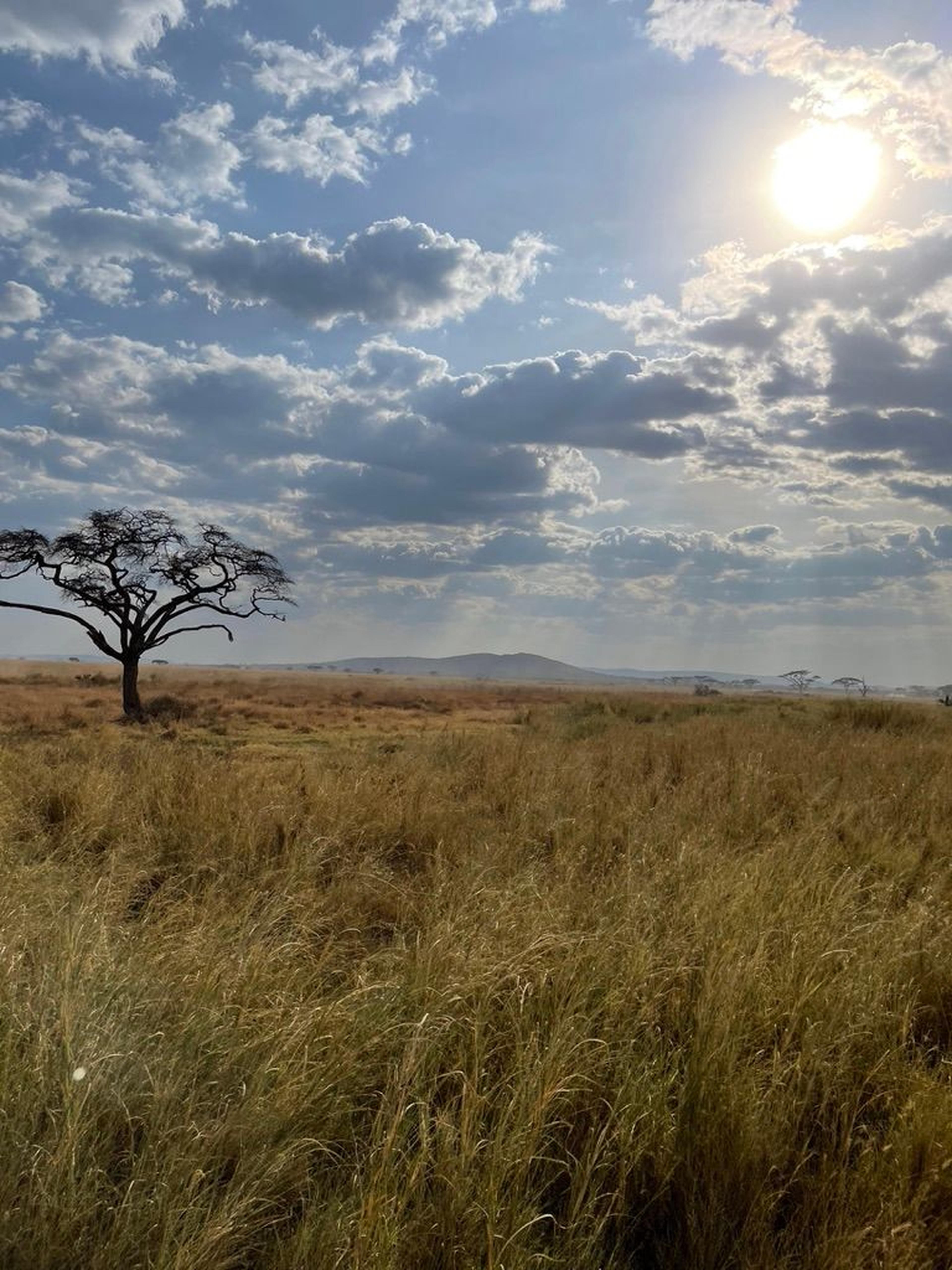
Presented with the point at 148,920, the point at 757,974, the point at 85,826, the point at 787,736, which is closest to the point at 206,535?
the point at 787,736

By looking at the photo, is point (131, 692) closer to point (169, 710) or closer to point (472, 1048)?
point (169, 710)

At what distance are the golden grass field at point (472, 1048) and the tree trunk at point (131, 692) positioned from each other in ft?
71.5

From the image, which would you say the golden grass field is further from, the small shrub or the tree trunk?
the tree trunk

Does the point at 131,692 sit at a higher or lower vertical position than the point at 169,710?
higher

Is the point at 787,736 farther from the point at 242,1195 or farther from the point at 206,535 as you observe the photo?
the point at 206,535

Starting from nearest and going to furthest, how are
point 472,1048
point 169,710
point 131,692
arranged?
point 472,1048
point 131,692
point 169,710

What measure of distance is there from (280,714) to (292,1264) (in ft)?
99.7

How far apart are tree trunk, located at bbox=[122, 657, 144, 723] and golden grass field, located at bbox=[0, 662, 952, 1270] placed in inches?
858

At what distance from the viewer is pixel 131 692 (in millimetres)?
28469

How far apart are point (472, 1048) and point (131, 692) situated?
2763cm

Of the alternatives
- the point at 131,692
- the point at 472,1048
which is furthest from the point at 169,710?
the point at 472,1048

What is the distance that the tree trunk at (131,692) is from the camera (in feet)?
91.9


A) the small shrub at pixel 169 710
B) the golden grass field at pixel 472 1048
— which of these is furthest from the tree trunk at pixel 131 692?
the golden grass field at pixel 472 1048

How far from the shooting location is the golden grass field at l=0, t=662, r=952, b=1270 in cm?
255
